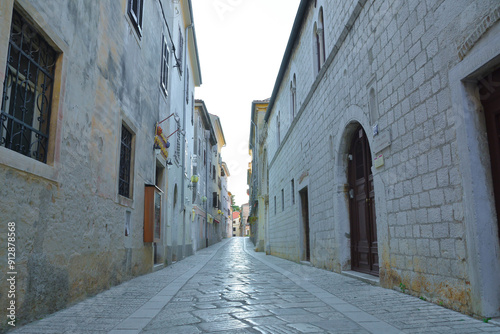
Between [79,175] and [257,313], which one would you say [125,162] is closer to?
[79,175]

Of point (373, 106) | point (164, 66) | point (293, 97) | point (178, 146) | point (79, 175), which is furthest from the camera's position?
point (178, 146)

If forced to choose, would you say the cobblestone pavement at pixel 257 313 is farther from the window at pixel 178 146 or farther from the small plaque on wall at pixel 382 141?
the window at pixel 178 146

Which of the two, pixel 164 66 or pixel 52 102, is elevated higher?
pixel 164 66

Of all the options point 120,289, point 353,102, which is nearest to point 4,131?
point 120,289

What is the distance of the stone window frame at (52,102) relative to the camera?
3.30 meters

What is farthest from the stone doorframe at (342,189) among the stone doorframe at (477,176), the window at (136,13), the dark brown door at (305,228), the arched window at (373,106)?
the window at (136,13)

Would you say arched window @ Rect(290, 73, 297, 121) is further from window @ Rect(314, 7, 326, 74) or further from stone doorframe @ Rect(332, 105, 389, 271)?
stone doorframe @ Rect(332, 105, 389, 271)

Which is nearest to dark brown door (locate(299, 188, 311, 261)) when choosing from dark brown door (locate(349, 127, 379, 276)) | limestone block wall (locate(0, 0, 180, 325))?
dark brown door (locate(349, 127, 379, 276))

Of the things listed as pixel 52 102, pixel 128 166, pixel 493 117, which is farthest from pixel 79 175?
pixel 493 117

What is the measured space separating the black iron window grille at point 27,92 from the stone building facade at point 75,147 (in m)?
0.01

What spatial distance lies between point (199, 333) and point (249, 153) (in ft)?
120

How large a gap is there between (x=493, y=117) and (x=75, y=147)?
15.6 feet

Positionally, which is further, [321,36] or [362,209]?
[321,36]

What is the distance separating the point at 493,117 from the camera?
3.75m
